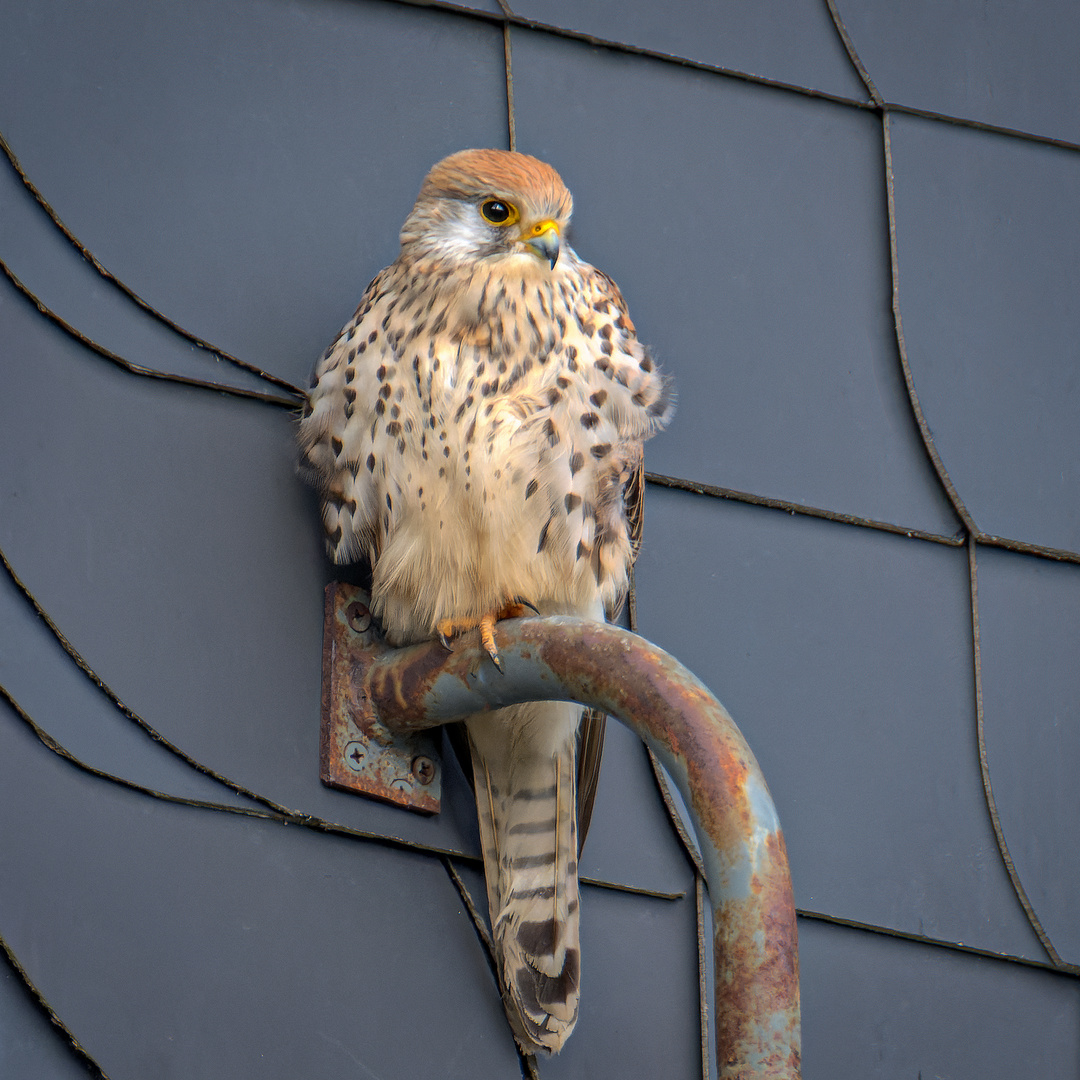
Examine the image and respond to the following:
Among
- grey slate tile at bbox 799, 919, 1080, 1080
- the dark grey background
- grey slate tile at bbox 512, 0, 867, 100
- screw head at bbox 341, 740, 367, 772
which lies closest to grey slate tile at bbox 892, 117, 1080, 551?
the dark grey background

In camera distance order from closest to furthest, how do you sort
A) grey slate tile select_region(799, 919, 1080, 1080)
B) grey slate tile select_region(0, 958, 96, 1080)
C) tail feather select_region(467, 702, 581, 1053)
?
grey slate tile select_region(0, 958, 96, 1080), tail feather select_region(467, 702, 581, 1053), grey slate tile select_region(799, 919, 1080, 1080)

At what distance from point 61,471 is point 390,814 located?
73 centimetres

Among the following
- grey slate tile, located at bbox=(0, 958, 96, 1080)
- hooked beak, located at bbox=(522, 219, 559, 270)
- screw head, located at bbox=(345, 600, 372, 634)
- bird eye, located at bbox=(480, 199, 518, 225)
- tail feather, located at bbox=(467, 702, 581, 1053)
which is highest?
bird eye, located at bbox=(480, 199, 518, 225)

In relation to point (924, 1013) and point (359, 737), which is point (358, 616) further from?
point (924, 1013)

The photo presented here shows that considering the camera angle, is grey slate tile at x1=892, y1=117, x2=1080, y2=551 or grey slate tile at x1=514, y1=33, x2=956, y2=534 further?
grey slate tile at x1=892, y1=117, x2=1080, y2=551

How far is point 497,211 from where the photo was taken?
8.23 ft

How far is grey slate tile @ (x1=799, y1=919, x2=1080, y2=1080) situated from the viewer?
8.79ft

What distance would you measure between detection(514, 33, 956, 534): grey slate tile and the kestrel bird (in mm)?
398

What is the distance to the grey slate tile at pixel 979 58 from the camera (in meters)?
3.29

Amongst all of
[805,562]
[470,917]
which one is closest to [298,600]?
[470,917]

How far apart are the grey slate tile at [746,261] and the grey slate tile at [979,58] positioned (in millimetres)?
205

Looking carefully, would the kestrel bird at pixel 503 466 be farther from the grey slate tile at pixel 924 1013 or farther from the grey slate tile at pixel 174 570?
the grey slate tile at pixel 924 1013

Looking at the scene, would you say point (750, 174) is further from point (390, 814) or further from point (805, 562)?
point (390, 814)

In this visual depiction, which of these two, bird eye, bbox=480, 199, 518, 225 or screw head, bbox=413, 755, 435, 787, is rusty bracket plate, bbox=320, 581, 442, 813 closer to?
screw head, bbox=413, 755, 435, 787
